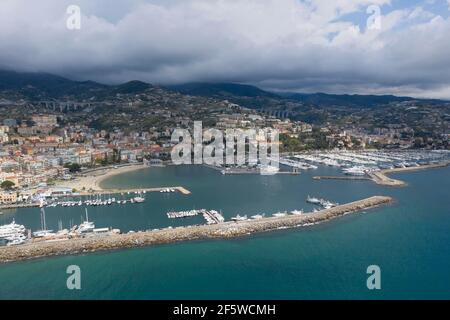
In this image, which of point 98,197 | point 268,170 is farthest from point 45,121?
point 268,170

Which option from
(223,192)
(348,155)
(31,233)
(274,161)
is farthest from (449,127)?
(31,233)

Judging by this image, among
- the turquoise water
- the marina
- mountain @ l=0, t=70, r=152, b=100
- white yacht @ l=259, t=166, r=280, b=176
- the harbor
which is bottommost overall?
the turquoise water

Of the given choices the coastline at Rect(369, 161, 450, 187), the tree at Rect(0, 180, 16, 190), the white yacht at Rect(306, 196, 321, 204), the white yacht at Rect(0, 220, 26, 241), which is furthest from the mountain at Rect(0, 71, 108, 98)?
the white yacht at Rect(306, 196, 321, 204)

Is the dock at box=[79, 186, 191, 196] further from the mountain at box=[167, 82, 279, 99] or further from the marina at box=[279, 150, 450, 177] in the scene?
the mountain at box=[167, 82, 279, 99]

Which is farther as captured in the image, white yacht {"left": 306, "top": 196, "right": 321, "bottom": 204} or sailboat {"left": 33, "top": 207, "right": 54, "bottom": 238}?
white yacht {"left": 306, "top": 196, "right": 321, "bottom": 204}

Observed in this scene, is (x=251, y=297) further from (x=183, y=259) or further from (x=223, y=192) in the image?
(x=223, y=192)

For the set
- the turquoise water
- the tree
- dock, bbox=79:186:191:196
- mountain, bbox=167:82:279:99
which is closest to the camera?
the turquoise water
